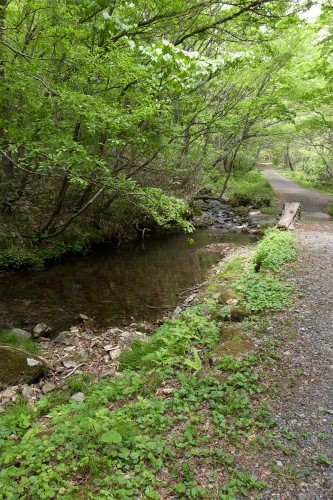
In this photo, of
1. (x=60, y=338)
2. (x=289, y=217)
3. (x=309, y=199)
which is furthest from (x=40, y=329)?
(x=309, y=199)

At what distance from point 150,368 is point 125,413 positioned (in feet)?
4.02

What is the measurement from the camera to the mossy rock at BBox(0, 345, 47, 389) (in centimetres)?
490

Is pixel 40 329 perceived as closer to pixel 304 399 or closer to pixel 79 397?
pixel 79 397

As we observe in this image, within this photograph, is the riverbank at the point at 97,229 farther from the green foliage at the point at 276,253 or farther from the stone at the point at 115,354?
the stone at the point at 115,354

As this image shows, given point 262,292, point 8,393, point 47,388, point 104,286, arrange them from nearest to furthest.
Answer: point 8,393 → point 47,388 → point 262,292 → point 104,286

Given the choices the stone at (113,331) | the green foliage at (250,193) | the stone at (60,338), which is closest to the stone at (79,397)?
the stone at (60,338)

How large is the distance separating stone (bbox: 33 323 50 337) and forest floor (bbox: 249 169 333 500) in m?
4.71

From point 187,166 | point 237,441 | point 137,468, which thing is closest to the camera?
point 137,468

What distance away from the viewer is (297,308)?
5855 millimetres

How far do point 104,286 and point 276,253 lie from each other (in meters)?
5.22

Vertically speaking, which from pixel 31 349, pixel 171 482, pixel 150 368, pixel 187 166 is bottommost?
pixel 31 349

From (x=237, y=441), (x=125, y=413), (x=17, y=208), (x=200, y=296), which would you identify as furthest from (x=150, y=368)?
(x=17, y=208)

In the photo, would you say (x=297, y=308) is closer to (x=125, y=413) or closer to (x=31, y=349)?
(x=125, y=413)

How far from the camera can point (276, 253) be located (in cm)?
900
